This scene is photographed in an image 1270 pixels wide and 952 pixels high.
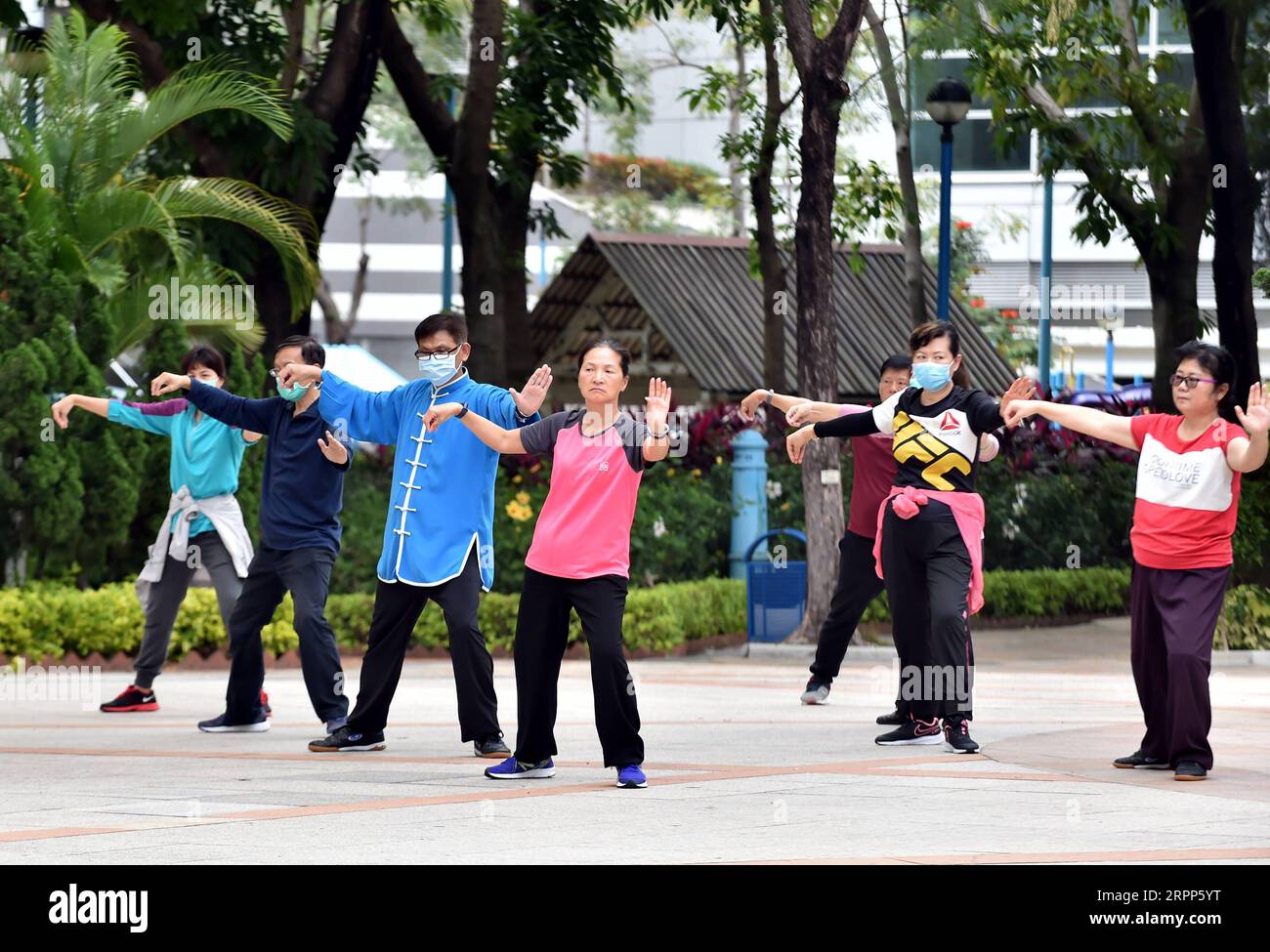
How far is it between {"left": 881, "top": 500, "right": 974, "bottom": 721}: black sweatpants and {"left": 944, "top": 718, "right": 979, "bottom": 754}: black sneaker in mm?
50

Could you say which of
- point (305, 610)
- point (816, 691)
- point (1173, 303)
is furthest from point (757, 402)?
point (1173, 303)

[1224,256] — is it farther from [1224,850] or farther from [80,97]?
[1224,850]

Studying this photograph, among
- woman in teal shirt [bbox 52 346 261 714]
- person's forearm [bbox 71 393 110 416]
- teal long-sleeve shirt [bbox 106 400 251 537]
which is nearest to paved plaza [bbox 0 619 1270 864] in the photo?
woman in teal shirt [bbox 52 346 261 714]

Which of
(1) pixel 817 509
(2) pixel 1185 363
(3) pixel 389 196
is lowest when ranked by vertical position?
(1) pixel 817 509

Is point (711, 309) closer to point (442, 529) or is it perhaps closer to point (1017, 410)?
point (442, 529)

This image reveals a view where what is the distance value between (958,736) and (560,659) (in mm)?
2122

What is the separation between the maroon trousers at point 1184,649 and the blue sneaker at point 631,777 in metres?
2.15

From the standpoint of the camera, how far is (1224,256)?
53.9 feet

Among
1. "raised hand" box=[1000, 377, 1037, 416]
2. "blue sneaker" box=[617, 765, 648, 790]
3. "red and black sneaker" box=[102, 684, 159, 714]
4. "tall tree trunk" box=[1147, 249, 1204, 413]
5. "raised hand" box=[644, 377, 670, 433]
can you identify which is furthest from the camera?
"tall tree trunk" box=[1147, 249, 1204, 413]

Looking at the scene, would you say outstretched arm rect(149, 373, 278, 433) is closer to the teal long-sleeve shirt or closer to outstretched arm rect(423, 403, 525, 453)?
the teal long-sleeve shirt

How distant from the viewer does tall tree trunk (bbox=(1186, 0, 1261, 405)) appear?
16.0m

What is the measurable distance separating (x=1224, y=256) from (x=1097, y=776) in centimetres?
905

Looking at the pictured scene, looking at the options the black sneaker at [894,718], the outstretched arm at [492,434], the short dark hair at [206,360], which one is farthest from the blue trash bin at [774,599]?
the outstretched arm at [492,434]

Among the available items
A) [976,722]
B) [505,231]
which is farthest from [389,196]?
[976,722]
